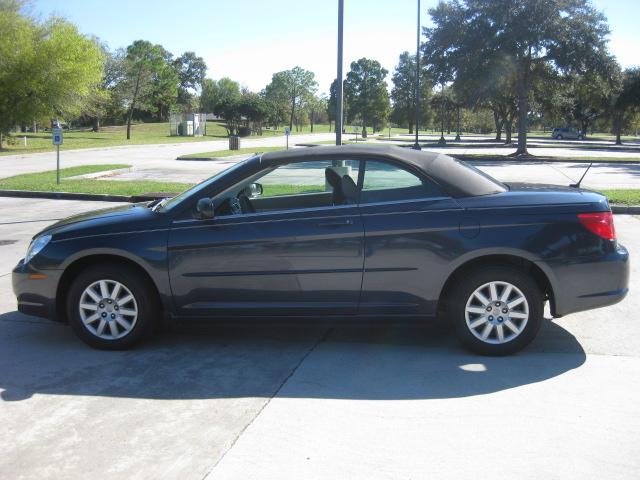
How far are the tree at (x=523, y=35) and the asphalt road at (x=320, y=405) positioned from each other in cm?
2758

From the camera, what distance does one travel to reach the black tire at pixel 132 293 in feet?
16.6

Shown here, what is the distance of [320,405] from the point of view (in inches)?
160

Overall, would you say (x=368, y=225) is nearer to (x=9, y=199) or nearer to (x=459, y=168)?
(x=459, y=168)

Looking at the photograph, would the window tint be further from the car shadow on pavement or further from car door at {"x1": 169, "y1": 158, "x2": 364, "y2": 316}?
the car shadow on pavement

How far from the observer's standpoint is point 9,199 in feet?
51.5

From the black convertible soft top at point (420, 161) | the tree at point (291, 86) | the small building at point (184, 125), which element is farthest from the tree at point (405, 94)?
the black convertible soft top at point (420, 161)

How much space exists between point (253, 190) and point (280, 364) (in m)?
1.47

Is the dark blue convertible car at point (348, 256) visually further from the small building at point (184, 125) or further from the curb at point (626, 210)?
the small building at point (184, 125)

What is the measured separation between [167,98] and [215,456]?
297 feet

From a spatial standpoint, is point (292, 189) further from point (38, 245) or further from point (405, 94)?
point (405, 94)

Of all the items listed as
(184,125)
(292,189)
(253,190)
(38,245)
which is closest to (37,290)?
(38,245)

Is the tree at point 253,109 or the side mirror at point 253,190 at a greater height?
the tree at point 253,109

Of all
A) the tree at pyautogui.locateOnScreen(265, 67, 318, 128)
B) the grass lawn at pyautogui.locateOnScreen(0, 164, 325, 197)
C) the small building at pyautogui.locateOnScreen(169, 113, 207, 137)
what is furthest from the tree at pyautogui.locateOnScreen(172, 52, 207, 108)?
the grass lawn at pyautogui.locateOnScreen(0, 164, 325, 197)

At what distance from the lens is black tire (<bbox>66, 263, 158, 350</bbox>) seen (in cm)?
505
